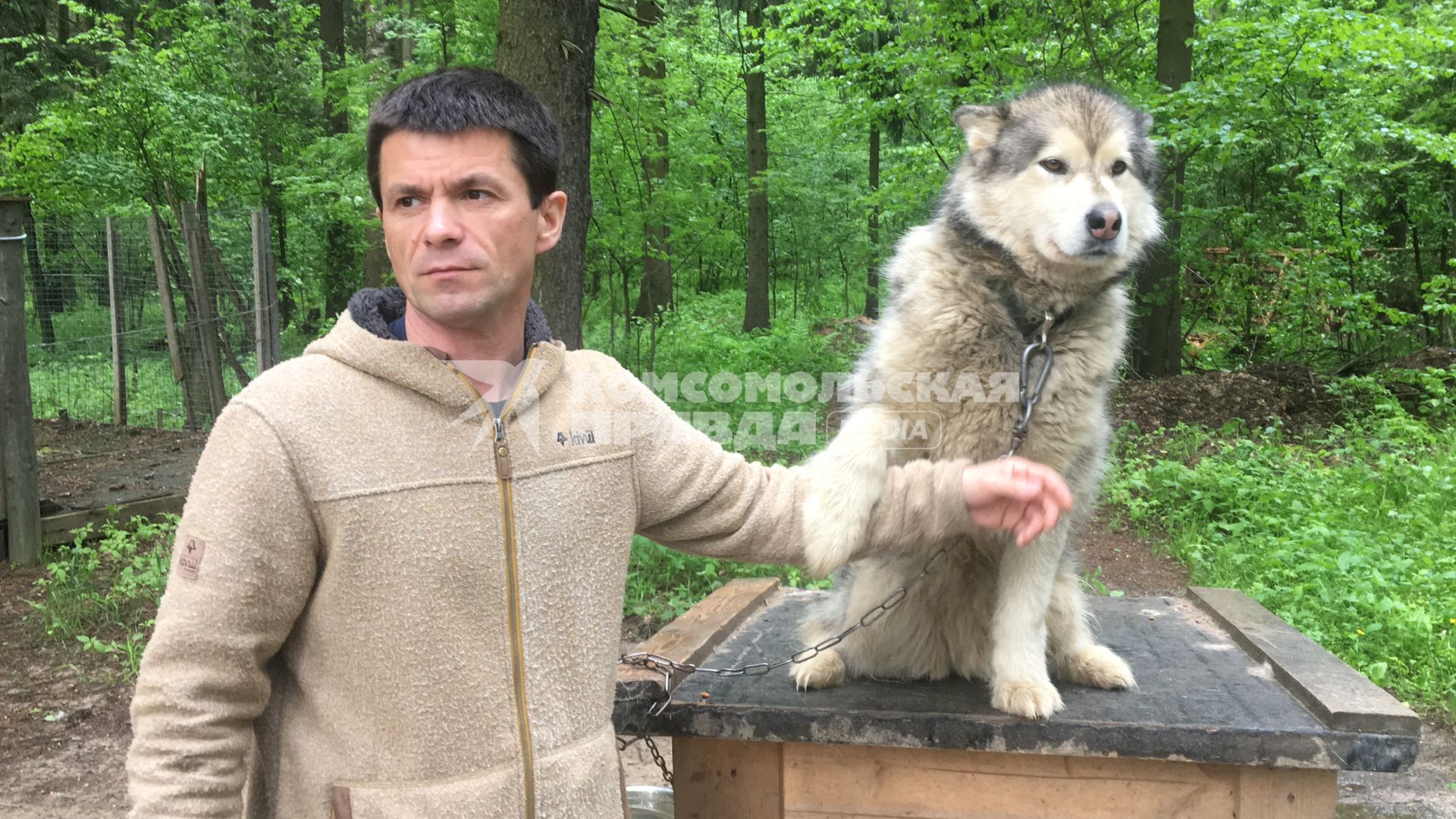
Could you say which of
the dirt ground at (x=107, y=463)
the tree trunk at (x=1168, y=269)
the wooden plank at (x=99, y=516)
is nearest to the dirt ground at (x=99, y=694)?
the dirt ground at (x=107, y=463)

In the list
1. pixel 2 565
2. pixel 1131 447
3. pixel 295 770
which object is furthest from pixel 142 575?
pixel 1131 447

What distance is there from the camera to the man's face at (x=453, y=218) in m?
1.59

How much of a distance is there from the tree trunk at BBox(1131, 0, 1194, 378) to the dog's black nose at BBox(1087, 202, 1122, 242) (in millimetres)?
5551

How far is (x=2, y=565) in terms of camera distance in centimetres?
540

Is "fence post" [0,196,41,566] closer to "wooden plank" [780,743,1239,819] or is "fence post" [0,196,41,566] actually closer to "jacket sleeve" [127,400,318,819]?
"jacket sleeve" [127,400,318,819]

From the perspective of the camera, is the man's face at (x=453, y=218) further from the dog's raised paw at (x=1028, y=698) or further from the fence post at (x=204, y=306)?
the fence post at (x=204, y=306)

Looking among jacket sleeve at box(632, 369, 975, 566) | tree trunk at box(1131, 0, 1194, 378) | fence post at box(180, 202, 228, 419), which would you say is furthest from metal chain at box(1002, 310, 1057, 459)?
fence post at box(180, 202, 228, 419)

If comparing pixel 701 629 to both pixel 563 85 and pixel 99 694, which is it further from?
pixel 99 694

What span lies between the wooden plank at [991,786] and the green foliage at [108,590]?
3600 millimetres

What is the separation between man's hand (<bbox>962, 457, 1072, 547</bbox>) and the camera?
1769 millimetres

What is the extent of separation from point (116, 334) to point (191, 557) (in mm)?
7563

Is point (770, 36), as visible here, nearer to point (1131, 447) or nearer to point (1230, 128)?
point (1230, 128)

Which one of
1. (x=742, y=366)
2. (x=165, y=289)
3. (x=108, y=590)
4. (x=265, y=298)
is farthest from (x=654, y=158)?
(x=108, y=590)

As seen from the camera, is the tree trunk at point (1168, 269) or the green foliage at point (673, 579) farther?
the tree trunk at point (1168, 269)
